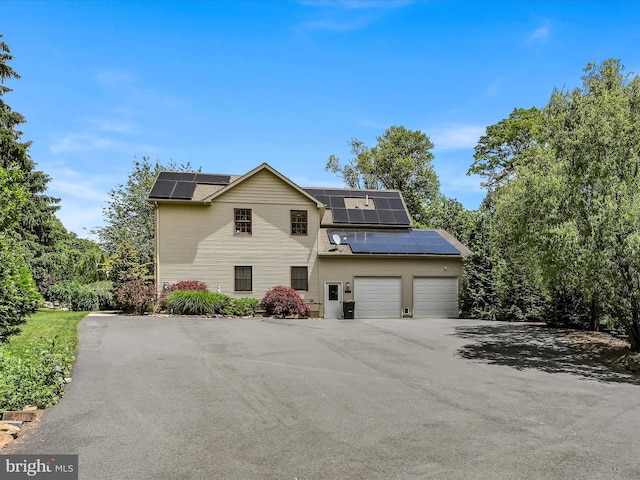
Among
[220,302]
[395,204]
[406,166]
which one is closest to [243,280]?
[220,302]

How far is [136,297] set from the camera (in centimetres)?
2058

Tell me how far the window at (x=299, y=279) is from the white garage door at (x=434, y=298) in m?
5.74

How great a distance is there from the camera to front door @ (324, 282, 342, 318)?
22797 mm

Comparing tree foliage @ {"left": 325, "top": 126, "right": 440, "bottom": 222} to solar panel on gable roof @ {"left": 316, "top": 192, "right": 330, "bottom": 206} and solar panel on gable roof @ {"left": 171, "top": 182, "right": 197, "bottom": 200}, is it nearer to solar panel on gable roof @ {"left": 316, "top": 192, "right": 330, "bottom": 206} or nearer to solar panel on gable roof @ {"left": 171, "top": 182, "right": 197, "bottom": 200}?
solar panel on gable roof @ {"left": 316, "top": 192, "right": 330, "bottom": 206}

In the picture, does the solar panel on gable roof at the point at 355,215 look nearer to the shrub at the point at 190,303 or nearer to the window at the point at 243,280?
the window at the point at 243,280

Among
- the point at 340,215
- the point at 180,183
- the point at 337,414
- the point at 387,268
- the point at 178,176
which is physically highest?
the point at 178,176

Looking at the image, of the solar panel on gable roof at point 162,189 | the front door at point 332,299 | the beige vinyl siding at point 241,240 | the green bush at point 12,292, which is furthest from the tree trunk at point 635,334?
the solar panel on gable roof at point 162,189

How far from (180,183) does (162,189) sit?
1226mm

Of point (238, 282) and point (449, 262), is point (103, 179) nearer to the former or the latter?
point (238, 282)

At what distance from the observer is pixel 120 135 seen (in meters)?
22.0

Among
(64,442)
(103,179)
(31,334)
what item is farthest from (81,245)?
(64,442)

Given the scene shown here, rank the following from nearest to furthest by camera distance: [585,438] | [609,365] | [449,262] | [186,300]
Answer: [585,438], [609,365], [186,300], [449,262]

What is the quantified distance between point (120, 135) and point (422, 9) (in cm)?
1561

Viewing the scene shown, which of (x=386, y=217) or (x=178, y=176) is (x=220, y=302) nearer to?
(x=178, y=176)
